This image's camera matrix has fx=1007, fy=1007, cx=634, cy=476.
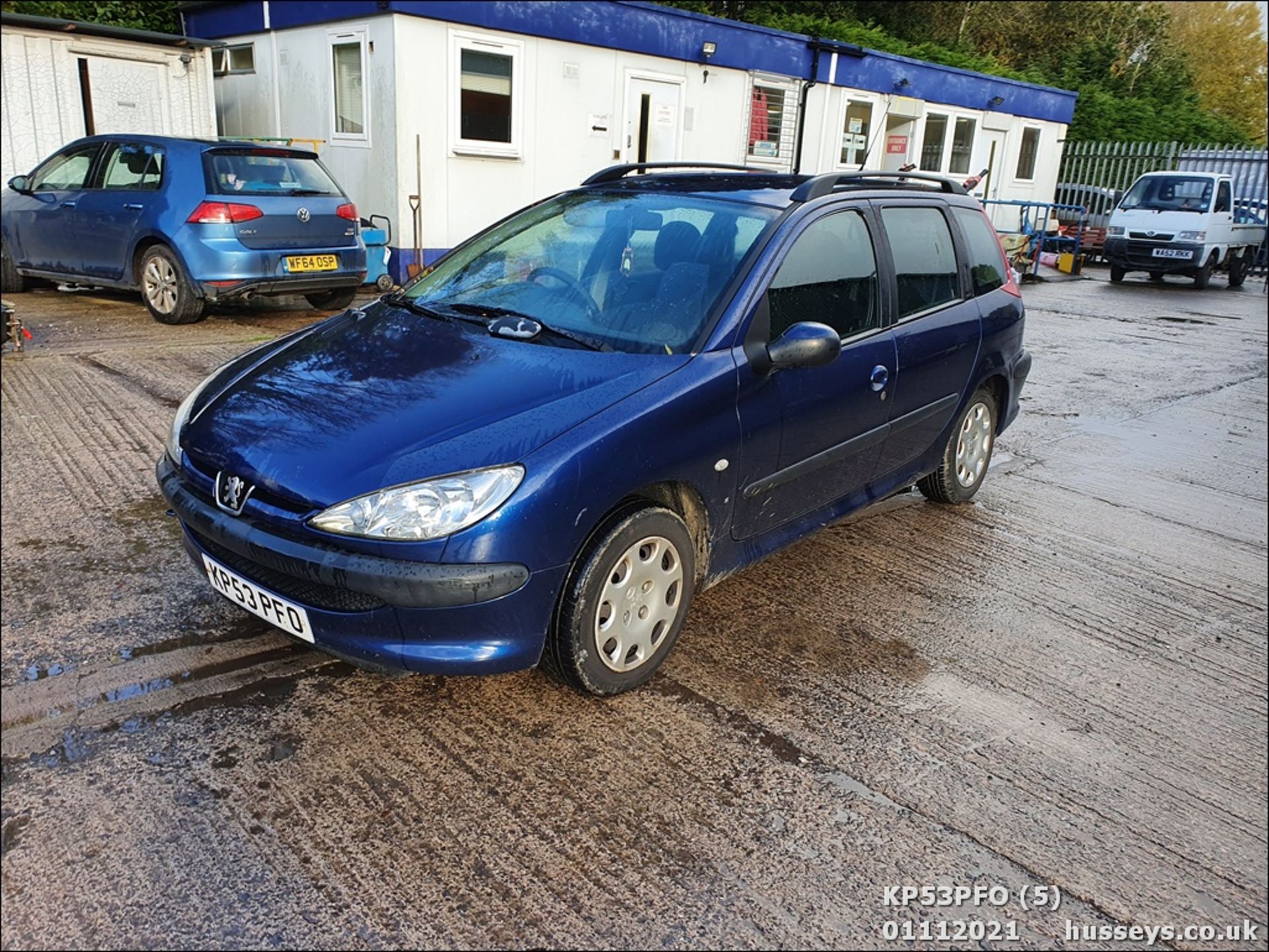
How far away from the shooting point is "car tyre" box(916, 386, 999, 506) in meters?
5.16

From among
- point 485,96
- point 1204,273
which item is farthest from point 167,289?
point 1204,273

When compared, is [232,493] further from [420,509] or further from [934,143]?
[934,143]

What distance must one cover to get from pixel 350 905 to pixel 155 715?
107 centimetres

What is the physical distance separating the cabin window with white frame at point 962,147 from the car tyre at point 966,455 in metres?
16.4

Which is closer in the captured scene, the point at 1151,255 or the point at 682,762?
the point at 682,762

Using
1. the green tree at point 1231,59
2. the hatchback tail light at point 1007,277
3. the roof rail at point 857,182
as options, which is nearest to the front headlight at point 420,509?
the roof rail at point 857,182

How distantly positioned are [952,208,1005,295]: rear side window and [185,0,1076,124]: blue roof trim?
8181 millimetres

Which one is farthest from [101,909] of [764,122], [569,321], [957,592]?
[764,122]

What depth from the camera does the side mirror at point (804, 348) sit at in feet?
11.4

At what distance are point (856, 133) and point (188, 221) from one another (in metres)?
12.9

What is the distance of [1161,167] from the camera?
80.4ft

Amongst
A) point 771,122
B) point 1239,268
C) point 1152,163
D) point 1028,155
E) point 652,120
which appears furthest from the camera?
point 1152,163

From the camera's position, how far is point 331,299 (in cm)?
1008

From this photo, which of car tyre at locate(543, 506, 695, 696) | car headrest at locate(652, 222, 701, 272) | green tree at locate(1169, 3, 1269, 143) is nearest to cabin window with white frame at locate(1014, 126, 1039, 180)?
car headrest at locate(652, 222, 701, 272)
